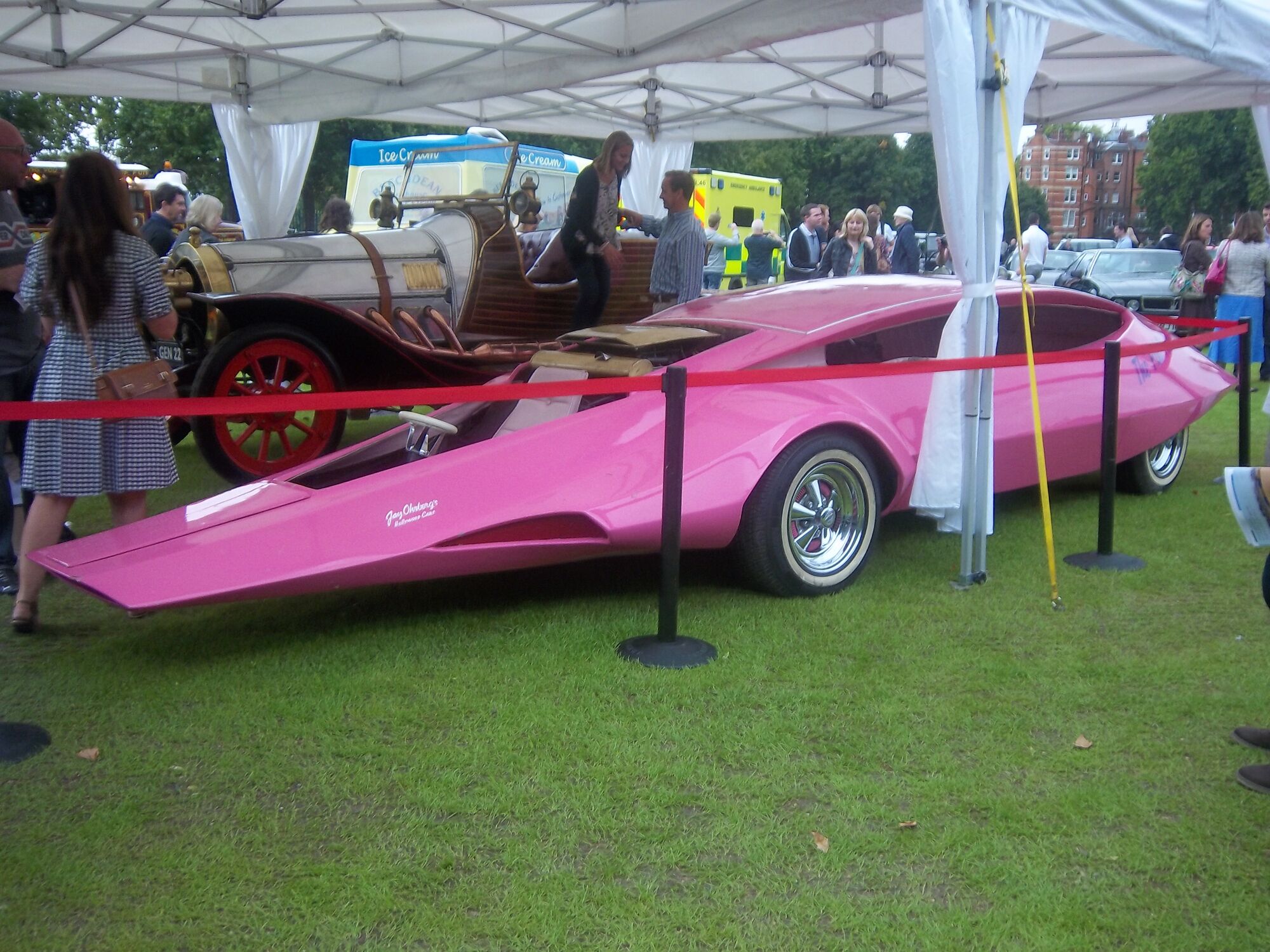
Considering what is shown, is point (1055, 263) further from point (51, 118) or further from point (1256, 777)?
point (51, 118)

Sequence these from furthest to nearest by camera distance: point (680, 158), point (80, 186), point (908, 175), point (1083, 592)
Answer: point (908, 175), point (680, 158), point (1083, 592), point (80, 186)

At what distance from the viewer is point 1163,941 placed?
226 centimetres

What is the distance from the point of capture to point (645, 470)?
406 centimetres

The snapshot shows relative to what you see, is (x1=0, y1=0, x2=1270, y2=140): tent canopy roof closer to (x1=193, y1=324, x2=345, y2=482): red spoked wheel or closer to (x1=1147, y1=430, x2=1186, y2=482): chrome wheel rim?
(x1=1147, y1=430, x2=1186, y2=482): chrome wheel rim

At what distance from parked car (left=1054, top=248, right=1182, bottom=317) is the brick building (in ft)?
265

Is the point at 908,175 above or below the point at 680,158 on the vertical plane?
above

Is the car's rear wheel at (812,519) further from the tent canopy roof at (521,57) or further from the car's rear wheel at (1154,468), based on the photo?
the tent canopy roof at (521,57)

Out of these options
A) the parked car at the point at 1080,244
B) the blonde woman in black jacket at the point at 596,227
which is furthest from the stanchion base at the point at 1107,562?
the parked car at the point at 1080,244

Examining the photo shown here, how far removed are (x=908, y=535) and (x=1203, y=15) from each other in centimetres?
274

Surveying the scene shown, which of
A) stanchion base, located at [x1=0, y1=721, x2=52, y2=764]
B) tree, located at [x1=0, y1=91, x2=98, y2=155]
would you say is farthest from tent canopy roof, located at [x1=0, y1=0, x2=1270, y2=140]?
tree, located at [x1=0, y1=91, x2=98, y2=155]

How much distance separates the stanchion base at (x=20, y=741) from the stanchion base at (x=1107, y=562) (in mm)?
4082

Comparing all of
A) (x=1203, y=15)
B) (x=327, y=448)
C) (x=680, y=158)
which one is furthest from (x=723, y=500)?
(x=680, y=158)

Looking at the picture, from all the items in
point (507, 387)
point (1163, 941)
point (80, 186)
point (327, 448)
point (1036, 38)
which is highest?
point (1036, 38)

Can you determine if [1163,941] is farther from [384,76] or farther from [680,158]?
[680,158]
